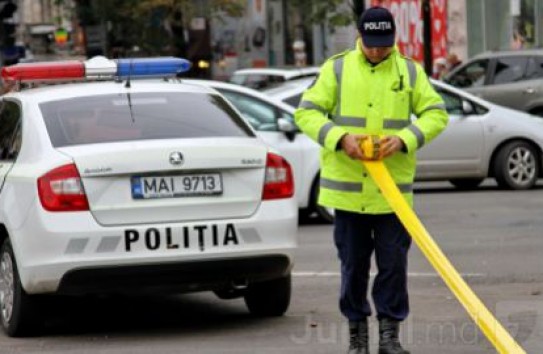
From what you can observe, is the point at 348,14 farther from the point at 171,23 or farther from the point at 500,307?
the point at 500,307

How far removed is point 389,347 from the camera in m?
7.86

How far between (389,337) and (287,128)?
7.43m

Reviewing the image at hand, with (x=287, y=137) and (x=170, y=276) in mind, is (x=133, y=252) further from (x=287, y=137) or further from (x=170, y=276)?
(x=287, y=137)

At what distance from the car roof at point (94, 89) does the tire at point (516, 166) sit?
10.0 m

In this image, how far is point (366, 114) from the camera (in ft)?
25.5

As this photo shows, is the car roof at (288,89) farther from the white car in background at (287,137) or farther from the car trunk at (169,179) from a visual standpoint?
the car trunk at (169,179)

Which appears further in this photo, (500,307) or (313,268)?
(313,268)

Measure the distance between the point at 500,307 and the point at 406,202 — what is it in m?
2.21

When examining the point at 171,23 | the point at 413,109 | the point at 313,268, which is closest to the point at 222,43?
the point at 171,23

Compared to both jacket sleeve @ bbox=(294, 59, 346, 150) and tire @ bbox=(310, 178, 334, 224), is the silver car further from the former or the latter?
jacket sleeve @ bbox=(294, 59, 346, 150)

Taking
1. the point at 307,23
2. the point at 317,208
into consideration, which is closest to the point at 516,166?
the point at 317,208

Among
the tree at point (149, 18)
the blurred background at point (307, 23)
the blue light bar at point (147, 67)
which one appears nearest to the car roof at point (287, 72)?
the blurred background at point (307, 23)

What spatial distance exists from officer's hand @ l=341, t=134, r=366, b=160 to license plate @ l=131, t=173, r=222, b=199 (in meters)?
1.53

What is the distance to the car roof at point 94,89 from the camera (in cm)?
957
